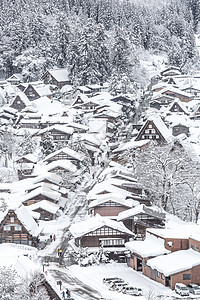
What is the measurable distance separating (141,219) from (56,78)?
159 feet

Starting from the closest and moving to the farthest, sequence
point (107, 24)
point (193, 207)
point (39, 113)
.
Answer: point (193, 207), point (39, 113), point (107, 24)

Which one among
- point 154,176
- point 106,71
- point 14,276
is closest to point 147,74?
point 106,71

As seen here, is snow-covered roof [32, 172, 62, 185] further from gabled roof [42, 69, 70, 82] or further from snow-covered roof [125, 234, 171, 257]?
gabled roof [42, 69, 70, 82]

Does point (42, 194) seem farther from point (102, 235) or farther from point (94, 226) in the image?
point (102, 235)

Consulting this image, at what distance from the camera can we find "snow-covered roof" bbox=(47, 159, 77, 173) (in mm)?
52022

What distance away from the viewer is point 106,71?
84875 millimetres

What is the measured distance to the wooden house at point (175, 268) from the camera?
29.4 metres

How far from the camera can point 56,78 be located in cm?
8281

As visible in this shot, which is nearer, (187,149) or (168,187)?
(168,187)

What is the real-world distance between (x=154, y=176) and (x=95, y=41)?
145 feet

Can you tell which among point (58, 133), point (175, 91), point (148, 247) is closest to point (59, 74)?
point (175, 91)

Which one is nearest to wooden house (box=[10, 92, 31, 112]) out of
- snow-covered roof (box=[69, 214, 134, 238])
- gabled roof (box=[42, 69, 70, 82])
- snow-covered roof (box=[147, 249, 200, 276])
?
gabled roof (box=[42, 69, 70, 82])

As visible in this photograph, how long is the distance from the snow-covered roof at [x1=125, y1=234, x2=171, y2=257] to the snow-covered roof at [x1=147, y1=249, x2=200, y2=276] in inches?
32.9

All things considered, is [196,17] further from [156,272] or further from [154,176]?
[156,272]
